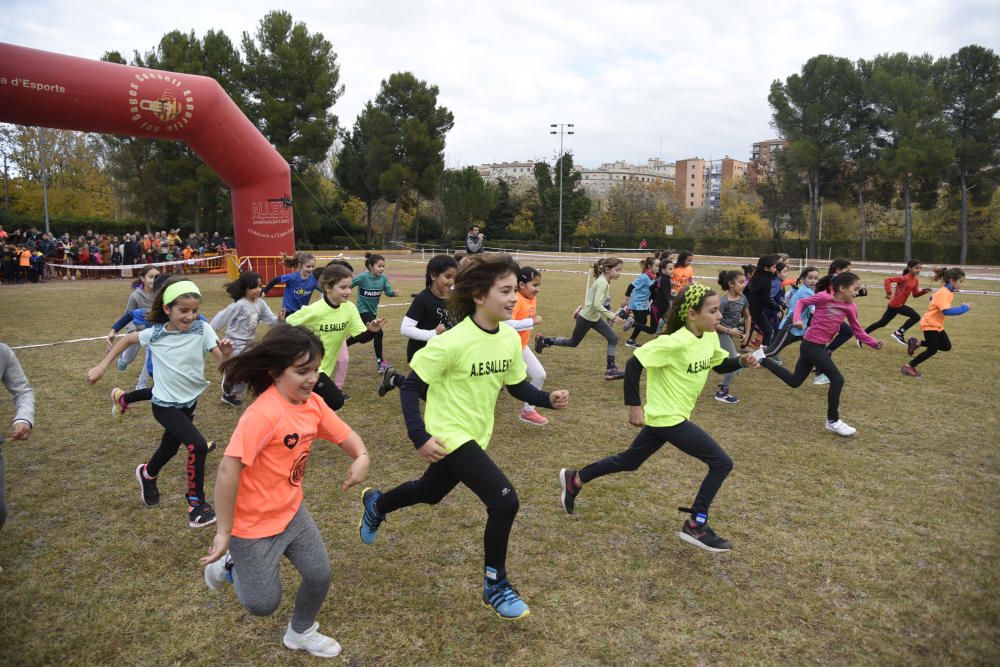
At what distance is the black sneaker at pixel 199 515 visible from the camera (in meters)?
4.57

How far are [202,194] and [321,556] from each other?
4658 cm

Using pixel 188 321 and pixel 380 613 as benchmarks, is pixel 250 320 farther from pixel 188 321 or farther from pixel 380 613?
pixel 380 613

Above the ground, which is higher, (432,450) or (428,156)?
(428,156)

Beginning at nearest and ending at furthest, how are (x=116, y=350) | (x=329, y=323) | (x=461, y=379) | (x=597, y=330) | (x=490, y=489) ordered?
(x=490, y=489) < (x=461, y=379) < (x=116, y=350) < (x=329, y=323) < (x=597, y=330)

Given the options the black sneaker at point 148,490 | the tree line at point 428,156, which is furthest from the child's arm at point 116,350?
the tree line at point 428,156

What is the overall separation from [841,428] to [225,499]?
21.5 ft

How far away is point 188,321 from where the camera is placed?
4652mm

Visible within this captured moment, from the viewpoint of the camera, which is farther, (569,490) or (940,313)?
(940,313)

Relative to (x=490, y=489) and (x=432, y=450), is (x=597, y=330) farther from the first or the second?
(x=432, y=450)

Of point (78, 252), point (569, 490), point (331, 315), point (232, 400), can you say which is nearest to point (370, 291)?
point (232, 400)

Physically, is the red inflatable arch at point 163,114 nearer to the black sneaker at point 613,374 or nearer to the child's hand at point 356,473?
the black sneaker at point 613,374

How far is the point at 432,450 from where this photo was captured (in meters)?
3.39

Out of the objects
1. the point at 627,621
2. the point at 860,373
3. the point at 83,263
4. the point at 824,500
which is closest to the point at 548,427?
the point at 824,500

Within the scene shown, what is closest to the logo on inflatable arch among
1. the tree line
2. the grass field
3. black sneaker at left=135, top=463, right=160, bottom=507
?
the grass field
